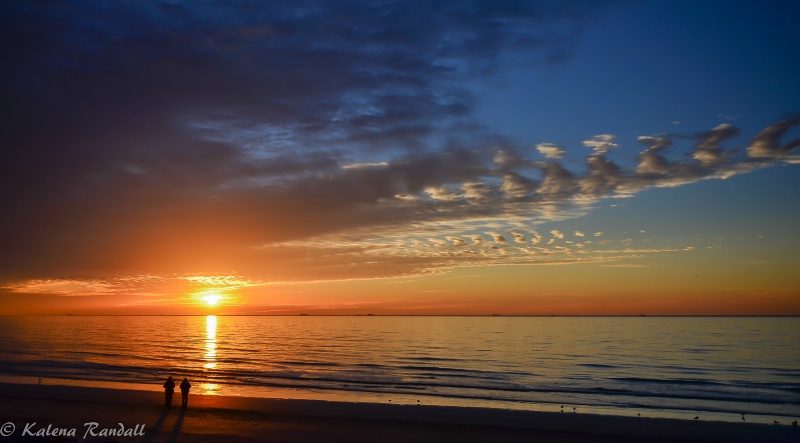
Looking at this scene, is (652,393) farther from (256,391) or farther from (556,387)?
(256,391)

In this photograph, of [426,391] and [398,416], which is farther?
[426,391]

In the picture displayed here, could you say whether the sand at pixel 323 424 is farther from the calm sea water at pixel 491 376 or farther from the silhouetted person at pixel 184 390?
the calm sea water at pixel 491 376

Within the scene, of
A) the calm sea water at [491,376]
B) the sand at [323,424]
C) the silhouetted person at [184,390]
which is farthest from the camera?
the calm sea water at [491,376]

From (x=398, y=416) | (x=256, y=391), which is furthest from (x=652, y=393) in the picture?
(x=256, y=391)

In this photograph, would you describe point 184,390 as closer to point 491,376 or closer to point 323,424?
point 323,424

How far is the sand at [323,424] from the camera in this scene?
22.4 metres

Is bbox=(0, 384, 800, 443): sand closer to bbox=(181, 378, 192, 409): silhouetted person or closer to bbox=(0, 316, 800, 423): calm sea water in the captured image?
bbox=(181, 378, 192, 409): silhouetted person

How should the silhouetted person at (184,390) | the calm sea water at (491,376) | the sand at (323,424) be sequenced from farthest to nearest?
the calm sea water at (491,376), the silhouetted person at (184,390), the sand at (323,424)

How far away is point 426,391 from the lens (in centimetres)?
3938

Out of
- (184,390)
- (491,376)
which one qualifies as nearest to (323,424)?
(184,390)

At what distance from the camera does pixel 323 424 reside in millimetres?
25234

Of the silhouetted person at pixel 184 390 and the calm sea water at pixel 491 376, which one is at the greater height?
the silhouetted person at pixel 184 390

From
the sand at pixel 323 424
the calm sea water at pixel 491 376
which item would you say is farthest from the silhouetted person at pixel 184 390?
the calm sea water at pixel 491 376

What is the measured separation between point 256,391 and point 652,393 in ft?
99.8
